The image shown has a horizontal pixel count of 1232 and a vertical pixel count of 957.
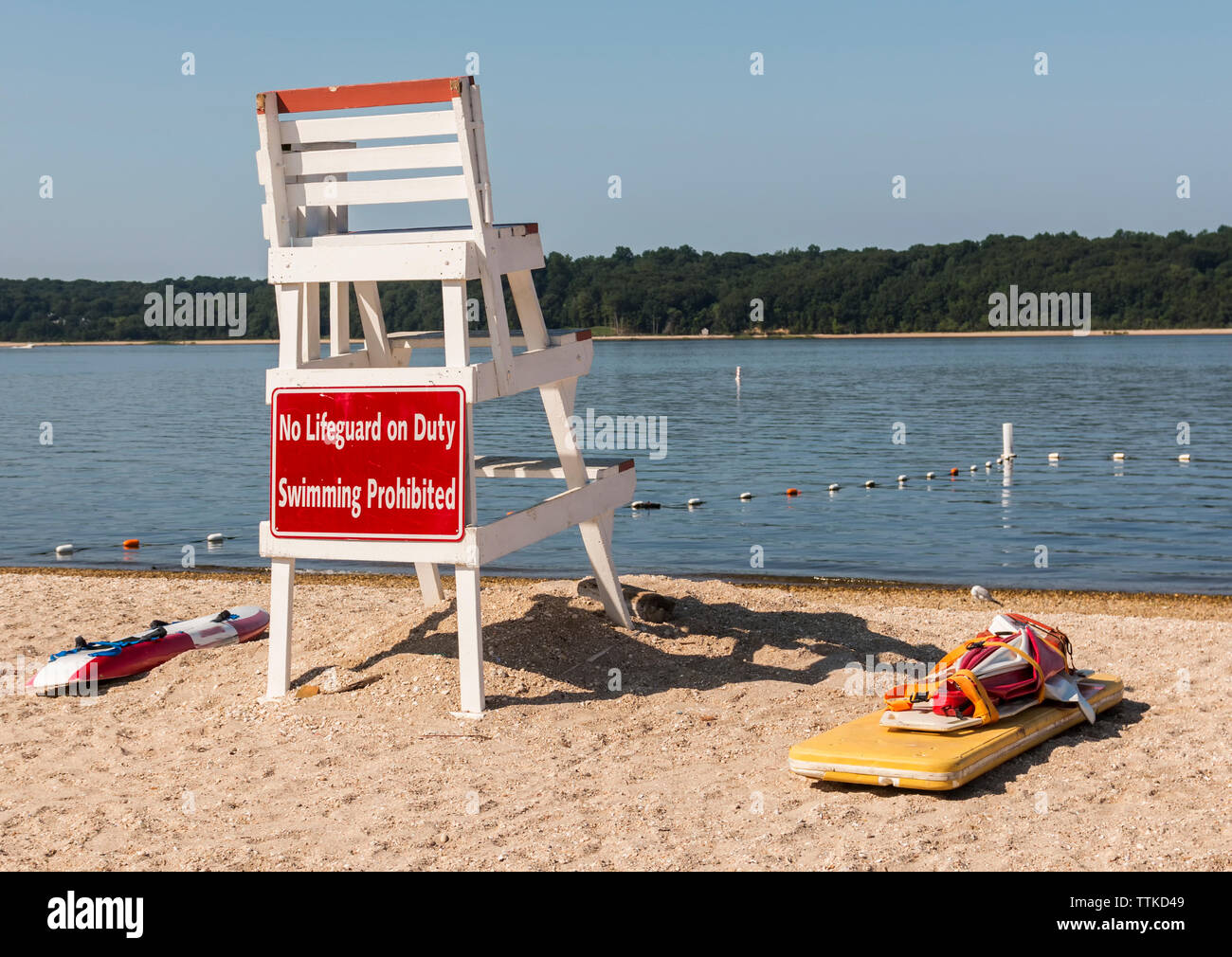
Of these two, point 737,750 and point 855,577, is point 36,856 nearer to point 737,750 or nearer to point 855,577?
point 737,750

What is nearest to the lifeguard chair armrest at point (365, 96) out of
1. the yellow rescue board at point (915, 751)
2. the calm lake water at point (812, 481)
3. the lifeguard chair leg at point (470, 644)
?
the lifeguard chair leg at point (470, 644)

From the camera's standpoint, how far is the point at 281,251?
27.3 feet

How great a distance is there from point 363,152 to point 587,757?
12.7 ft

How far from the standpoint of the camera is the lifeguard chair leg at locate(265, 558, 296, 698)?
28.3 feet

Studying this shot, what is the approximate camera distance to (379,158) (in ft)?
26.0

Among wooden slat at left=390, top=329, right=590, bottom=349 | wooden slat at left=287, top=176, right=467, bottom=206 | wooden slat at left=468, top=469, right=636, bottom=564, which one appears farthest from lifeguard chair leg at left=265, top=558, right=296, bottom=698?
wooden slat at left=287, top=176, right=467, bottom=206

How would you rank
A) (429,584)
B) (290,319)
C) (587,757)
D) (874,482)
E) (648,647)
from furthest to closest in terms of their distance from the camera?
(874,482) < (429,584) < (648,647) < (290,319) < (587,757)

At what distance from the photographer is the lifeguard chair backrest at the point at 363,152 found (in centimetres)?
775

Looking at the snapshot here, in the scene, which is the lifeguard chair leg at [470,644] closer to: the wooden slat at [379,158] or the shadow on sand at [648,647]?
the shadow on sand at [648,647]

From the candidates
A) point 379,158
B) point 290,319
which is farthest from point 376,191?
point 290,319

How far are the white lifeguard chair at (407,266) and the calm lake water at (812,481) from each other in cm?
988

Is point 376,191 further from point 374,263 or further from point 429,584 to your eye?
point 429,584

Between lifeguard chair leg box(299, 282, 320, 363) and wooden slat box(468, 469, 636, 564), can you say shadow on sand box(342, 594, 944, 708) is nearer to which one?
wooden slat box(468, 469, 636, 564)
